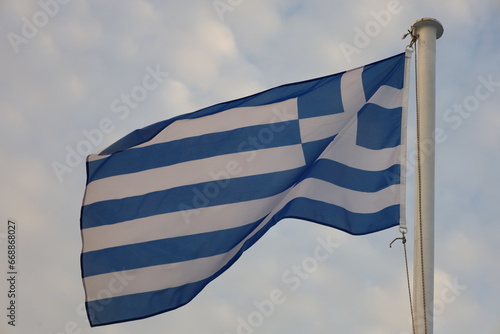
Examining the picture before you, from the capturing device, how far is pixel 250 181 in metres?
10.8

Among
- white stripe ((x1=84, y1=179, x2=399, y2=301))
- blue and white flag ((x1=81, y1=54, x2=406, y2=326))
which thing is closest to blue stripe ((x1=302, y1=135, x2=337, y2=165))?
blue and white flag ((x1=81, y1=54, x2=406, y2=326))

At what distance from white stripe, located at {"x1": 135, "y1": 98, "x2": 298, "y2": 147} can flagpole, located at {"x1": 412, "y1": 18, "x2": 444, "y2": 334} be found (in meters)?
2.13

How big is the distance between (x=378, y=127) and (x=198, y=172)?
287 centimetres

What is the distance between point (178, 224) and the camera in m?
10.9

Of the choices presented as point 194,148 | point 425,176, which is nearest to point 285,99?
point 194,148

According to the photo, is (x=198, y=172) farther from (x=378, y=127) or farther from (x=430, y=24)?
(x=430, y=24)

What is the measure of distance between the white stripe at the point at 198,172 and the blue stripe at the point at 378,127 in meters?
0.98

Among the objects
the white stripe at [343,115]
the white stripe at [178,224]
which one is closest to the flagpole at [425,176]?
the white stripe at [343,115]

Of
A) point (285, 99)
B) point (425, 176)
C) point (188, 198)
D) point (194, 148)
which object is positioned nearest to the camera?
point (425, 176)

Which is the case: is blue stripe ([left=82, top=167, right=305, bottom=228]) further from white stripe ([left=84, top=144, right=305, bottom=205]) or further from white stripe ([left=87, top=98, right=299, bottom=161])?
white stripe ([left=87, top=98, right=299, bottom=161])

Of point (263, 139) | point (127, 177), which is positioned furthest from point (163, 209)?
point (263, 139)

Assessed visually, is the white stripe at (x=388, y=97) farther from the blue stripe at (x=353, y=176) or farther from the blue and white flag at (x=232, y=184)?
the blue stripe at (x=353, y=176)

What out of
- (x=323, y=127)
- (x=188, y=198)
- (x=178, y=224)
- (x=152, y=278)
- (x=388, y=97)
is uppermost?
(x=388, y=97)

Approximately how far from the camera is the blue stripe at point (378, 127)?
411 inches
